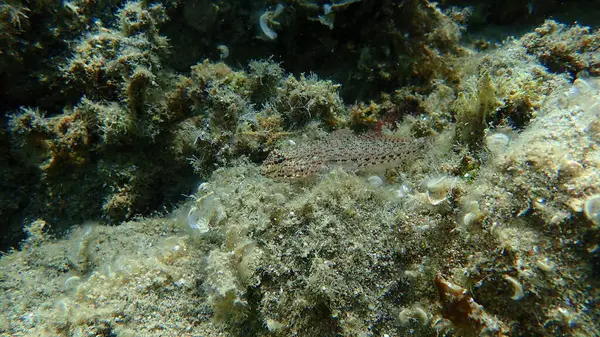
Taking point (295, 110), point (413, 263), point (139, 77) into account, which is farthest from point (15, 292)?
point (413, 263)

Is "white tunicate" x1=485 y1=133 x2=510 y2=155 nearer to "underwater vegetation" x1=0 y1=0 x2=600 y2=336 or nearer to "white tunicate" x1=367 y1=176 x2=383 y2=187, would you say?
"underwater vegetation" x1=0 y1=0 x2=600 y2=336

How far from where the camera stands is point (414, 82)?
4.30 m

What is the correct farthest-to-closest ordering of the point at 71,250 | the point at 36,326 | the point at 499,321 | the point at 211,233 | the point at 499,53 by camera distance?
the point at 499,53
the point at 71,250
the point at 211,233
the point at 36,326
the point at 499,321

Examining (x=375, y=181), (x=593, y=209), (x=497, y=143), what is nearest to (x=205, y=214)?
(x=375, y=181)

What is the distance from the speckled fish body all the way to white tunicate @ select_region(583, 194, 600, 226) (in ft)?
4.87

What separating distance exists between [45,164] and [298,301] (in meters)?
3.72

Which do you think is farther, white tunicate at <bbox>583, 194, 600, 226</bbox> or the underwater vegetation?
the underwater vegetation

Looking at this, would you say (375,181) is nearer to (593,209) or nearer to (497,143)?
(497,143)

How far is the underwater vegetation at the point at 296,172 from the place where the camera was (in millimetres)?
2242

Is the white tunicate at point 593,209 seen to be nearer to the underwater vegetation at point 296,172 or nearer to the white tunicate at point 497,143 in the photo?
the underwater vegetation at point 296,172

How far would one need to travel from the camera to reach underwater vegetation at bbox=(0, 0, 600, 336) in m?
2.24

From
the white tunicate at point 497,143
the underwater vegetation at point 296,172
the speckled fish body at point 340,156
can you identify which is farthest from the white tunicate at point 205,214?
the white tunicate at point 497,143

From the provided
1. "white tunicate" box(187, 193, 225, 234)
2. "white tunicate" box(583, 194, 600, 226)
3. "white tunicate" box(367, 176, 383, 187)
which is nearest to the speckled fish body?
"white tunicate" box(367, 176, 383, 187)

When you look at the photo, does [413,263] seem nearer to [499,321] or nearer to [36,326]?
[499,321]
